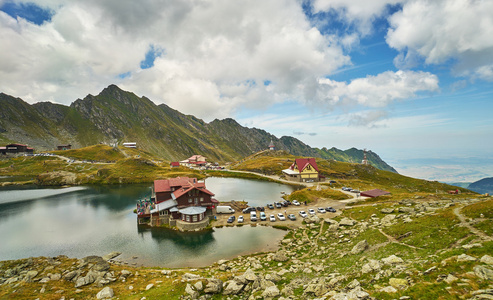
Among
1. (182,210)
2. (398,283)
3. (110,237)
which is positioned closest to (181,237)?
(182,210)

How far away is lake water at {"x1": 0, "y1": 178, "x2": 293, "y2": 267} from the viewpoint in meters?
46.7

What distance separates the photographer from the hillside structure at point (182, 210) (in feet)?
196

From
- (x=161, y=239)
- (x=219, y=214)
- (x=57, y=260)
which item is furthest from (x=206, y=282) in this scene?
(x=219, y=214)

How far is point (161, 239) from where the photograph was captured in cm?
5419

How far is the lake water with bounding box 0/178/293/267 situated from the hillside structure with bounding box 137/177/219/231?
3.10 metres

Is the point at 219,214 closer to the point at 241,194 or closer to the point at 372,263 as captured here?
the point at 241,194

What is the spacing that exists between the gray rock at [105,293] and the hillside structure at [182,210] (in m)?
30.4

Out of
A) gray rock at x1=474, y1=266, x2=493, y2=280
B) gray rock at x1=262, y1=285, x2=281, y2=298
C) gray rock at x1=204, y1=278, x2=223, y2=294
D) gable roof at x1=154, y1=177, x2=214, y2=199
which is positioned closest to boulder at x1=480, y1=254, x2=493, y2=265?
gray rock at x1=474, y1=266, x2=493, y2=280

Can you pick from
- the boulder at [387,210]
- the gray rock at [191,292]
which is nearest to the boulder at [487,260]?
the gray rock at [191,292]

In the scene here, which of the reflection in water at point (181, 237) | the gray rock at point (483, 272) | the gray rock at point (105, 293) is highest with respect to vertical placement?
the gray rock at point (483, 272)

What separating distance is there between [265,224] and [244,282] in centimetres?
3531

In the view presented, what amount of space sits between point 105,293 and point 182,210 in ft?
111

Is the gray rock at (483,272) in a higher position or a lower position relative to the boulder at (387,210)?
higher

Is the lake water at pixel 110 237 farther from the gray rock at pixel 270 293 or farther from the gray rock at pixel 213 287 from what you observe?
the gray rock at pixel 270 293
